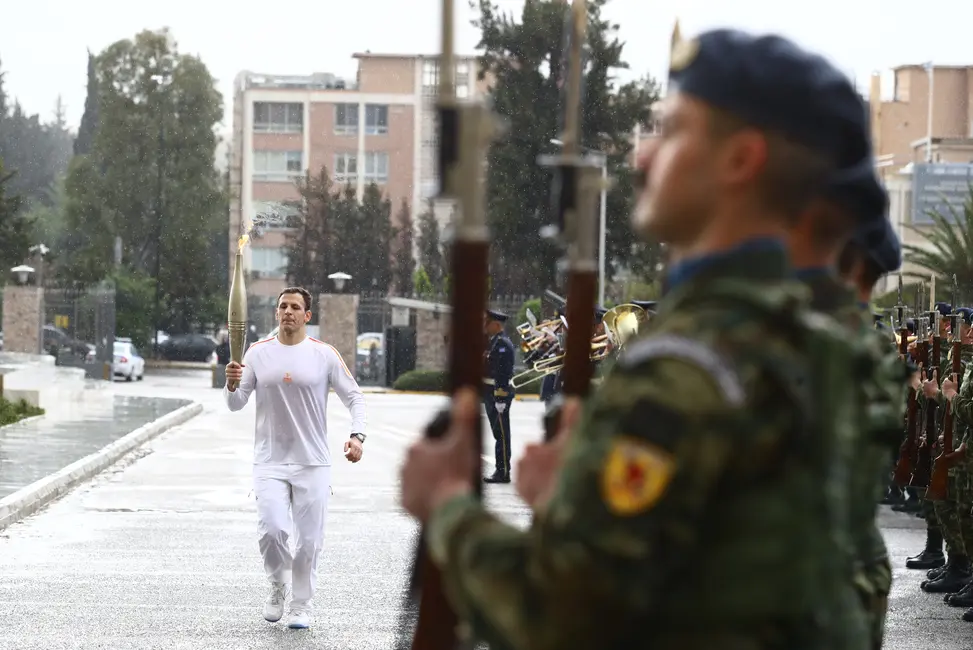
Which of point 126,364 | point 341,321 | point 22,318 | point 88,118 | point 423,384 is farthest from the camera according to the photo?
point 88,118

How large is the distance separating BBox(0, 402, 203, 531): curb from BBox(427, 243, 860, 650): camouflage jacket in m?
12.9

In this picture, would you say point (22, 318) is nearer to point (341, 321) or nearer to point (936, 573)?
point (341, 321)

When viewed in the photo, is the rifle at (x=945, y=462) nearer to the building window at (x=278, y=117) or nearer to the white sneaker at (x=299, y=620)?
the white sneaker at (x=299, y=620)

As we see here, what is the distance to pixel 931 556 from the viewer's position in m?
13.3

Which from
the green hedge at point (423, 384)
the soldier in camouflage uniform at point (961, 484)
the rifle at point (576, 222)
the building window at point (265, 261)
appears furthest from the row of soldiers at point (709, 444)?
the building window at point (265, 261)

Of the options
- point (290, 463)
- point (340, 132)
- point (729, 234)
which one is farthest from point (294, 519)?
point (340, 132)

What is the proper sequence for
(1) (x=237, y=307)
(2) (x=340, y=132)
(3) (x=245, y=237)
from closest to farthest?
(1) (x=237, y=307) → (3) (x=245, y=237) → (2) (x=340, y=132)

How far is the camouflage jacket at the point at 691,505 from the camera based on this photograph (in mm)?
2328

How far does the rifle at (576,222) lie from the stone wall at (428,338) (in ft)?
168

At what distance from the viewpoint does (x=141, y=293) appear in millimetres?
66500

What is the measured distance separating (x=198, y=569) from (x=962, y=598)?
16.1ft

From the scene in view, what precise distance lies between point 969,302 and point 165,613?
3331 centimetres

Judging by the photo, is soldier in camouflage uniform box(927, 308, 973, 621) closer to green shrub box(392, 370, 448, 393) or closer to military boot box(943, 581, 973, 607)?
military boot box(943, 581, 973, 607)

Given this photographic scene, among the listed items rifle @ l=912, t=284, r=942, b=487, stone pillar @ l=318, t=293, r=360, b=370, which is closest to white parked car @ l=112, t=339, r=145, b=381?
stone pillar @ l=318, t=293, r=360, b=370
